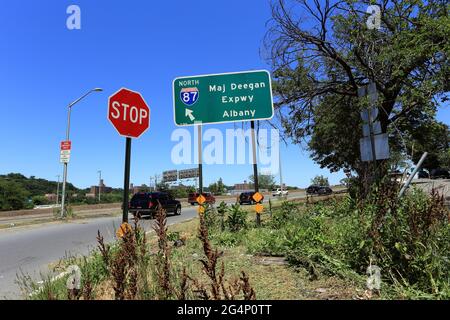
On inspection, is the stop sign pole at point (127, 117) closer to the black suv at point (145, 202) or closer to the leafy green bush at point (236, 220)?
the leafy green bush at point (236, 220)

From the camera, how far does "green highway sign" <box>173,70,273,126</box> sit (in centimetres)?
1220

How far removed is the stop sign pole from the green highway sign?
496 centimetres

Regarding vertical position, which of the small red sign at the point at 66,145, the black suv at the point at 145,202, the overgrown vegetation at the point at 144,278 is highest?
the small red sign at the point at 66,145

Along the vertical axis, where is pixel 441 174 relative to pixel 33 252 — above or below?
above

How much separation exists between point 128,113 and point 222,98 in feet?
18.6

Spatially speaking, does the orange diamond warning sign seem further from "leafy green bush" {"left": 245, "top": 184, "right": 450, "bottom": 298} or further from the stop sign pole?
"leafy green bush" {"left": 245, "top": 184, "right": 450, "bottom": 298}

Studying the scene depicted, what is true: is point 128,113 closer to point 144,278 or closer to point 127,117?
point 127,117

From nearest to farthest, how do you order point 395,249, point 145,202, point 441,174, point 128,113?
point 395,249
point 128,113
point 145,202
point 441,174

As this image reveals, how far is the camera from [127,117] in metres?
6.99

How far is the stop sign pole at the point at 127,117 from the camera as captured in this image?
22.0 feet

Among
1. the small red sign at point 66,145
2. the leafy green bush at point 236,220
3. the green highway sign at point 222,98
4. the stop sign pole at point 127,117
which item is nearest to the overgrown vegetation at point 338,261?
the stop sign pole at point 127,117

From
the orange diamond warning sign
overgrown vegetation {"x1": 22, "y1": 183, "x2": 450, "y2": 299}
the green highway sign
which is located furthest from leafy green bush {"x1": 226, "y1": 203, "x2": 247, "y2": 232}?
the orange diamond warning sign

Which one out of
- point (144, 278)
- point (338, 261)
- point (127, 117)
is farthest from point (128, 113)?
point (338, 261)
